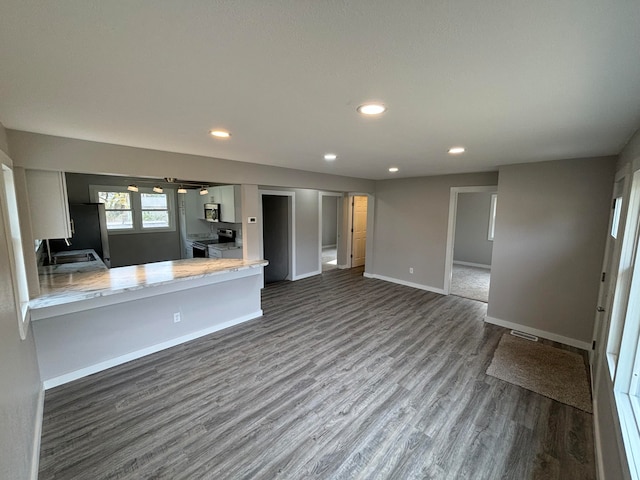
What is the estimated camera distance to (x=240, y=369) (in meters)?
2.88

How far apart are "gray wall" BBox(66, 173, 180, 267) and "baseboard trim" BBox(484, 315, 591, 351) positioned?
7.24 meters

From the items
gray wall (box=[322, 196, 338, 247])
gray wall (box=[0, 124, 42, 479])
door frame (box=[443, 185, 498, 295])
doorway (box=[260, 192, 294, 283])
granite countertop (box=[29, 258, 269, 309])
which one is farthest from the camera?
gray wall (box=[322, 196, 338, 247])

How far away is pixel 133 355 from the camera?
9.93 ft

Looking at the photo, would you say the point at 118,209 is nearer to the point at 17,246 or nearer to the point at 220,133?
the point at 17,246

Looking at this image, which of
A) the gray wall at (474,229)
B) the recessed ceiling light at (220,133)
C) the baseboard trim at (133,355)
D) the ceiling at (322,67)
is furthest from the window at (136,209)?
the gray wall at (474,229)

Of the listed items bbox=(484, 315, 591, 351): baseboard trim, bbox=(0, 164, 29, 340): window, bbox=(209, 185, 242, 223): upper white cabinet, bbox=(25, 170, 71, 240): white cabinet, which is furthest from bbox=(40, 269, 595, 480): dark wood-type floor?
bbox=(209, 185, 242, 223): upper white cabinet

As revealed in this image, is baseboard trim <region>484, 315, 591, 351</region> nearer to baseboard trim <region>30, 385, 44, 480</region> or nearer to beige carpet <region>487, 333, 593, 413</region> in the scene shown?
beige carpet <region>487, 333, 593, 413</region>

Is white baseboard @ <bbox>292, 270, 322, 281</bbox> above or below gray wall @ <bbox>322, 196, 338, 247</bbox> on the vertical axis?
below

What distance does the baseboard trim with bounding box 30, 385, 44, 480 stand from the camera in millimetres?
1702

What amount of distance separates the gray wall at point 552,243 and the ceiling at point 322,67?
54.4 inches

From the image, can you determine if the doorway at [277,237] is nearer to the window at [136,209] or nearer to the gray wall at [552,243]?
the window at [136,209]

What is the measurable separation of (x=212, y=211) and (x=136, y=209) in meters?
2.51

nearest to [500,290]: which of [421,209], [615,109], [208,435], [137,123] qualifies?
[421,209]

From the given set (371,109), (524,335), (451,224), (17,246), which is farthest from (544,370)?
(17,246)
